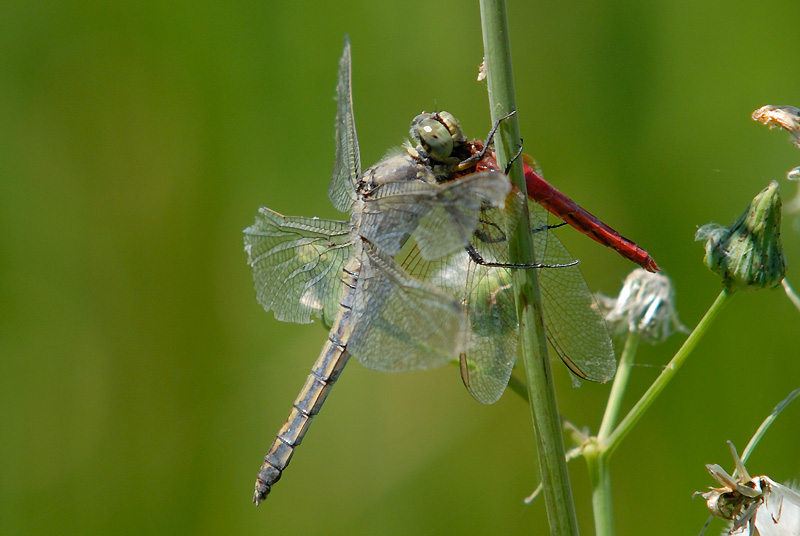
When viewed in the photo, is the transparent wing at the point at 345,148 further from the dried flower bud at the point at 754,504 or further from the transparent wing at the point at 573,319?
the dried flower bud at the point at 754,504

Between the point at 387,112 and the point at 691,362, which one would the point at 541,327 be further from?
the point at 387,112

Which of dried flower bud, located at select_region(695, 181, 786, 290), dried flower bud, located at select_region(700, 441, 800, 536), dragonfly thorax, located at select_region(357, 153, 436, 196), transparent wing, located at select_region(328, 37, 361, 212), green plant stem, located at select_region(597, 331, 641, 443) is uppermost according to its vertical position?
transparent wing, located at select_region(328, 37, 361, 212)

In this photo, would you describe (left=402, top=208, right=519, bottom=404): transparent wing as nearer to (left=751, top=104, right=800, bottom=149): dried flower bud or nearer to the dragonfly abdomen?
the dragonfly abdomen

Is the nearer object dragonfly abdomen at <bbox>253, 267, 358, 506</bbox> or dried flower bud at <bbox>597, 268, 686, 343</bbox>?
dragonfly abdomen at <bbox>253, 267, 358, 506</bbox>

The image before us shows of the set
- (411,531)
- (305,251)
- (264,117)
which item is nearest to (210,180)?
(264,117)

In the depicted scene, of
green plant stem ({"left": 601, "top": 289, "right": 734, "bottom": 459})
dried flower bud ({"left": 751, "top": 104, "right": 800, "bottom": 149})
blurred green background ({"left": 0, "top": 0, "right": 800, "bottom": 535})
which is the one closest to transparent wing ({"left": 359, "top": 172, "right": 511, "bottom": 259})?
green plant stem ({"left": 601, "top": 289, "right": 734, "bottom": 459})
